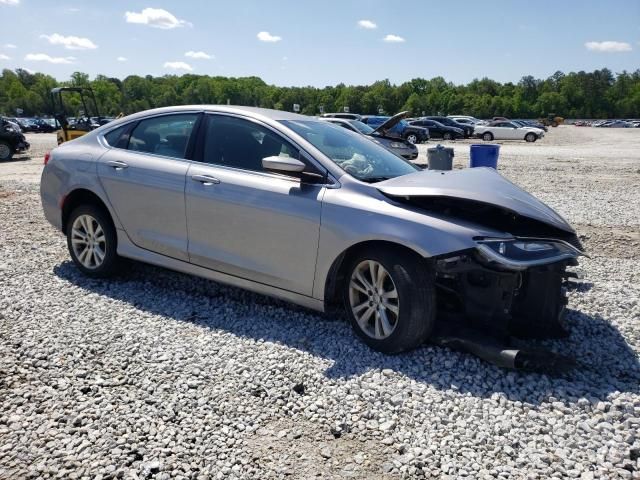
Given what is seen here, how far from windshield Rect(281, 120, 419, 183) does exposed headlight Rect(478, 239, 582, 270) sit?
1.09 m

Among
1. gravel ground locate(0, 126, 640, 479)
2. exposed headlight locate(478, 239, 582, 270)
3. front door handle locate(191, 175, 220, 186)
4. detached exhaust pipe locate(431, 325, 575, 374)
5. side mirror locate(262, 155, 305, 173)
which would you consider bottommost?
gravel ground locate(0, 126, 640, 479)

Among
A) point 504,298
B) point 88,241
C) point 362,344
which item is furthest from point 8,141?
point 504,298

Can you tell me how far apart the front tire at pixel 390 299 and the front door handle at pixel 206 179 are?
1.36 m

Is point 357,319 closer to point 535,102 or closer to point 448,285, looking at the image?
point 448,285

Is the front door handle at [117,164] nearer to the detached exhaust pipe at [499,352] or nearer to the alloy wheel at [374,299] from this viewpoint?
the alloy wheel at [374,299]

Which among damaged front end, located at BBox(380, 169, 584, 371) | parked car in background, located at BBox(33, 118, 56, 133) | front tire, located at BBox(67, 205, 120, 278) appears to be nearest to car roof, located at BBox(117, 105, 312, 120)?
front tire, located at BBox(67, 205, 120, 278)

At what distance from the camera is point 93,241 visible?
5.43m

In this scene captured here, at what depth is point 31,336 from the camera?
4.22 metres

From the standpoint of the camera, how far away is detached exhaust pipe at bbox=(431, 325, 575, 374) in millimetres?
3551

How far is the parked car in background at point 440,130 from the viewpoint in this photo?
4181cm

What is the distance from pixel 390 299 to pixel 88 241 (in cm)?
321

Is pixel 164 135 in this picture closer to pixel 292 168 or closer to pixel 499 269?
pixel 292 168

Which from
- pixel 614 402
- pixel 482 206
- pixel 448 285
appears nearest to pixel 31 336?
pixel 448 285

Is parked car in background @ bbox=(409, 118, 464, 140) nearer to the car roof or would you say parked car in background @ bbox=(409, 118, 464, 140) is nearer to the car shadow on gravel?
the car roof
